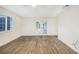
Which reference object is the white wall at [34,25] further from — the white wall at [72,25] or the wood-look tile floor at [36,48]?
the white wall at [72,25]

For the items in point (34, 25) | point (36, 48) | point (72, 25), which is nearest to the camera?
point (72, 25)

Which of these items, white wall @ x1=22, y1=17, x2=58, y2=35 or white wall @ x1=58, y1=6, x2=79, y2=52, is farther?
white wall @ x1=22, y1=17, x2=58, y2=35

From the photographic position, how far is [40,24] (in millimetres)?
9227

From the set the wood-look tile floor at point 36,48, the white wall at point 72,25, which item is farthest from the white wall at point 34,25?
the white wall at point 72,25

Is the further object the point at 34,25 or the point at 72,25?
the point at 34,25

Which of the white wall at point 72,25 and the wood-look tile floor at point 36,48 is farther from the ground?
the white wall at point 72,25

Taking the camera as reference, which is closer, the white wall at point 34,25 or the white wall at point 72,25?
the white wall at point 72,25

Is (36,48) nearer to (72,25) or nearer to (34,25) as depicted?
(72,25)

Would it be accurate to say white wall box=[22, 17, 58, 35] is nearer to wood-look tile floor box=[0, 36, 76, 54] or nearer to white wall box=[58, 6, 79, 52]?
wood-look tile floor box=[0, 36, 76, 54]

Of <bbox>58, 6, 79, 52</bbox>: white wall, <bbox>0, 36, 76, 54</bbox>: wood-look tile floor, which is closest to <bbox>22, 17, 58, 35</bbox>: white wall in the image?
<bbox>0, 36, 76, 54</bbox>: wood-look tile floor

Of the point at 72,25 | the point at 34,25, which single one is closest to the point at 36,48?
the point at 72,25
